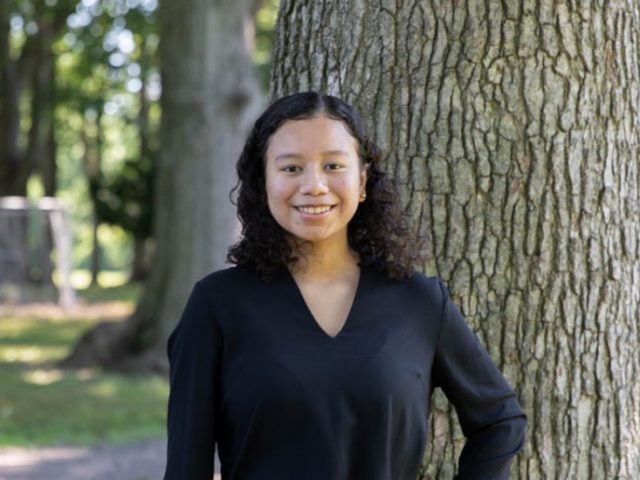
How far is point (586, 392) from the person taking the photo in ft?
12.1

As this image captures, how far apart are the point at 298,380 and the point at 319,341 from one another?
0.11 m

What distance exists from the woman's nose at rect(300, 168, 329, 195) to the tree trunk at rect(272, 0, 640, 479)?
3.16 ft

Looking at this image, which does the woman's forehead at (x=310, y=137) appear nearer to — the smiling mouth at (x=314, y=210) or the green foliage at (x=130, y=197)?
the smiling mouth at (x=314, y=210)

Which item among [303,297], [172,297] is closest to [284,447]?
[303,297]

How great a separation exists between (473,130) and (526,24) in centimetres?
38

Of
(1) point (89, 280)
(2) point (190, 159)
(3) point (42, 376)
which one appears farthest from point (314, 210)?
(1) point (89, 280)

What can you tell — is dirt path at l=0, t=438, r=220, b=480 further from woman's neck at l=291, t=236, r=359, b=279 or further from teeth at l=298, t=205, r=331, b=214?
teeth at l=298, t=205, r=331, b=214

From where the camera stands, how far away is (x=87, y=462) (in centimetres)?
856

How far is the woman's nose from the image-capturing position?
2.74 m

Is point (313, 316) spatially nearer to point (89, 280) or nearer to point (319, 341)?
point (319, 341)

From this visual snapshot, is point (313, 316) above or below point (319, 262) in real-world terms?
below

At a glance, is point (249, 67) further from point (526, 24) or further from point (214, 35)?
point (526, 24)

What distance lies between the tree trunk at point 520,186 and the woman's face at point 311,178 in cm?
90

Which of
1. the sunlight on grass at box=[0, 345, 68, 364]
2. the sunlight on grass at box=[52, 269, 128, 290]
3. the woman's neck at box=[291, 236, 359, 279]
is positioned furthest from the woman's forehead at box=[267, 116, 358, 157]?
the sunlight on grass at box=[52, 269, 128, 290]
